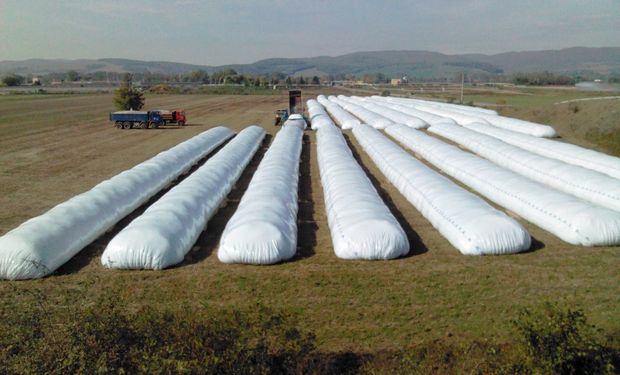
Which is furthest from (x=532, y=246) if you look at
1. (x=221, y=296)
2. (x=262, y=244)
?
(x=221, y=296)

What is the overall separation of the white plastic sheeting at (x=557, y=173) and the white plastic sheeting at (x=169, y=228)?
34.2 ft

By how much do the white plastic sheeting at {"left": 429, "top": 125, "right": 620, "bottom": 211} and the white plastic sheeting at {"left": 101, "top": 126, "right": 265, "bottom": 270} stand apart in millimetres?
10429

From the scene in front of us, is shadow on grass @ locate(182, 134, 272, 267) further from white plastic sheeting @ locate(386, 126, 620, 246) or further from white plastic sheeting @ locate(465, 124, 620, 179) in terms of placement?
white plastic sheeting @ locate(465, 124, 620, 179)

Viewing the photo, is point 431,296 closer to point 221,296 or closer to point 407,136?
point 221,296

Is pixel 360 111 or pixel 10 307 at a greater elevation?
pixel 360 111

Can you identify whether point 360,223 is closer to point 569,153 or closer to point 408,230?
point 408,230

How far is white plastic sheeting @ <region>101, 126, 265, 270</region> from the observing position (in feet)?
35.4

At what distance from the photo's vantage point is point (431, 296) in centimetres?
965

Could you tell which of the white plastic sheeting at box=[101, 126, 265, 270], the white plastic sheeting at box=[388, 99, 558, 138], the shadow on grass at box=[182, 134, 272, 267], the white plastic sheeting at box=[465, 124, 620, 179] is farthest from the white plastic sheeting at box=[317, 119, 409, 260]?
the white plastic sheeting at box=[388, 99, 558, 138]

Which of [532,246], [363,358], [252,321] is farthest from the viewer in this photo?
[532,246]

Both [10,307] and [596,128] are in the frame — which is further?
[596,128]

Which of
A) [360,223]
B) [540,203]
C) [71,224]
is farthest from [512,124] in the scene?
[71,224]

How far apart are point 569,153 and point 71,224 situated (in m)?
18.0

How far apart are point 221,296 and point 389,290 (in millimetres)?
3135
